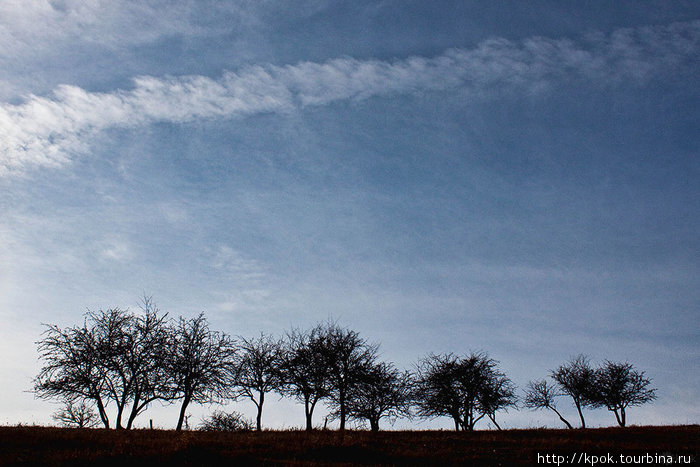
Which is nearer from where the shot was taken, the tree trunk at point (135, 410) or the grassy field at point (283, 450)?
the grassy field at point (283, 450)

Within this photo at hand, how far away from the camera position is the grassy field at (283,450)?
1977 centimetres

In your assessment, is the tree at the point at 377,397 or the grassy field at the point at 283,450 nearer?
the grassy field at the point at 283,450

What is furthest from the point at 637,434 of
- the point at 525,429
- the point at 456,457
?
the point at 456,457

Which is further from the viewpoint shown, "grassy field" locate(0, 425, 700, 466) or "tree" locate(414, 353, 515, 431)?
"tree" locate(414, 353, 515, 431)

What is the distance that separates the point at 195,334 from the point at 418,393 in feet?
81.4

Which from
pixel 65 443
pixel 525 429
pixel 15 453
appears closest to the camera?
pixel 15 453

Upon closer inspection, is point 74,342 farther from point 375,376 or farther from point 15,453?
point 375,376

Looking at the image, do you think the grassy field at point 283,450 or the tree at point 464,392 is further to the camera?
the tree at point 464,392

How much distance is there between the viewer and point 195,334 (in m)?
42.5

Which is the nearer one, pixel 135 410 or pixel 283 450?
pixel 283 450

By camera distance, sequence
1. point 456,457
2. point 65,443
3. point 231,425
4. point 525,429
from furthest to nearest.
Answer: point 231,425 → point 525,429 → point 65,443 → point 456,457

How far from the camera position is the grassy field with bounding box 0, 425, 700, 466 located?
19.8 metres

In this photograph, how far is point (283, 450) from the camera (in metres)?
22.3

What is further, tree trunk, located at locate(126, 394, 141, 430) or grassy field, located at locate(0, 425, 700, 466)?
tree trunk, located at locate(126, 394, 141, 430)
